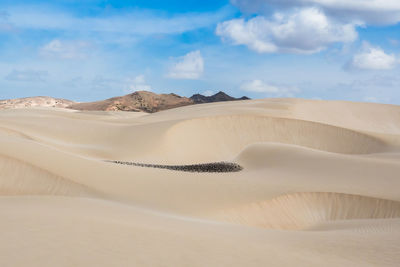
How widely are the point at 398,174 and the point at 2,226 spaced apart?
12325mm

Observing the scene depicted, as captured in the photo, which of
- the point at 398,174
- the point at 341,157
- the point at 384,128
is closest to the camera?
the point at 398,174

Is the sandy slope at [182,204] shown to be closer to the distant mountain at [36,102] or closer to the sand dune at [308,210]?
the sand dune at [308,210]

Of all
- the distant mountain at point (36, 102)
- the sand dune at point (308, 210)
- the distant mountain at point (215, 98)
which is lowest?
the sand dune at point (308, 210)

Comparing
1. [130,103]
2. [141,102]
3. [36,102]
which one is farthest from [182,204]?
[36,102]

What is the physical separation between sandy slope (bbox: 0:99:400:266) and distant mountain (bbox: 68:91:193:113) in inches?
1922

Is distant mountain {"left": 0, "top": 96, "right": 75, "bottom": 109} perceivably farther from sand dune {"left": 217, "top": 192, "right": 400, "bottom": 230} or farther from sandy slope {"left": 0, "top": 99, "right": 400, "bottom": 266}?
sand dune {"left": 217, "top": 192, "right": 400, "bottom": 230}

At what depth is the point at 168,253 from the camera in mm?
4844

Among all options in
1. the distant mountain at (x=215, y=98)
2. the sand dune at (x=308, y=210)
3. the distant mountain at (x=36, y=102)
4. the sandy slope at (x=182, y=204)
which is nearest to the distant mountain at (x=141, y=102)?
the distant mountain at (x=215, y=98)

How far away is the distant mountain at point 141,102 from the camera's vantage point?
7738 centimetres

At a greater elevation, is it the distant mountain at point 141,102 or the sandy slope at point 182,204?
the distant mountain at point 141,102

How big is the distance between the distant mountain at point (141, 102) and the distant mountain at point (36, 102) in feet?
28.2

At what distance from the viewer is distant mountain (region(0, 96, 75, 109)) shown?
8429cm

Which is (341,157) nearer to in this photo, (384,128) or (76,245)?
(76,245)

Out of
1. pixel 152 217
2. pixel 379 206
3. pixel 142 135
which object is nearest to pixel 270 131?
pixel 142 135
